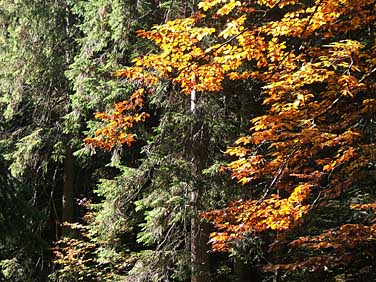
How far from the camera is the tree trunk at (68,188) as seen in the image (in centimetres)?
1129

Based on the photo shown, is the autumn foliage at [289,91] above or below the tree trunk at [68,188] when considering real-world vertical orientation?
above

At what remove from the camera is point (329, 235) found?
592 centimetres

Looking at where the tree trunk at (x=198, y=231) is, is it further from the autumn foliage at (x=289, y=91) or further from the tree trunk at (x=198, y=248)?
the autumn foliage at (x=289, y=91)

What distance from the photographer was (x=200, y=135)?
746cm

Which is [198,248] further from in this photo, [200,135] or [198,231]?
[200,135]

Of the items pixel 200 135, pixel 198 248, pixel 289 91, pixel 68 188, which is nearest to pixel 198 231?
pixel 198 248

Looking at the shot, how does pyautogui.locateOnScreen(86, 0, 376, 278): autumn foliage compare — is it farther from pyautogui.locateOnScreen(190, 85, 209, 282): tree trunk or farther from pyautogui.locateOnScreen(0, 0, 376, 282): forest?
pyautogui.locateOnScreen(190, 85, 209, 282): tree trunk

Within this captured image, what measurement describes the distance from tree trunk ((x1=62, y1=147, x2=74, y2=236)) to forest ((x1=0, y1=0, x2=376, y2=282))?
29 mm

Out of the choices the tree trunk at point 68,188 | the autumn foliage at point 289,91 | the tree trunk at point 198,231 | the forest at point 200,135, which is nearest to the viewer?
the autumn foliage at point 289,91

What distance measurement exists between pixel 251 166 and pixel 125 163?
480 cm

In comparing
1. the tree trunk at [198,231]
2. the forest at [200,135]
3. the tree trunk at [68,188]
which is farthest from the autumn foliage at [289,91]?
the tree trunk at [68,188]

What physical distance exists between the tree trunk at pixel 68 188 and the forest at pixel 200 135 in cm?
3

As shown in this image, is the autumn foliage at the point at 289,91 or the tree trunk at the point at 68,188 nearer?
the autumn foliage at the point at 289,91

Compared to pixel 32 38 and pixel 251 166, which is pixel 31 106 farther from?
pixel 251 166
